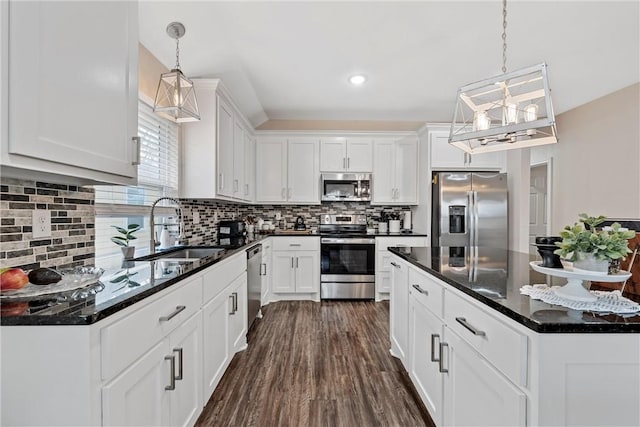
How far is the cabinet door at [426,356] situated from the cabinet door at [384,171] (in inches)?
103

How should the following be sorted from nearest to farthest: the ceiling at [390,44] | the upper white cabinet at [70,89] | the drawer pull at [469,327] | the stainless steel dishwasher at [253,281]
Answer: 1. the upper white cabinet at [70,89]
2. the drawer pull at [469,327]
3. the ceiling at [390,44]
4. the stainless steel dishwasher at [253,281]

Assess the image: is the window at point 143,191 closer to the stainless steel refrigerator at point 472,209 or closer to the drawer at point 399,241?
the drawer at point 399,241

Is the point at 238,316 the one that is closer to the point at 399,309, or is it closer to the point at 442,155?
the point at 399,309

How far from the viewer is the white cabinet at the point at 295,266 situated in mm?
4152

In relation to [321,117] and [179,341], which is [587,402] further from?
[321,117]

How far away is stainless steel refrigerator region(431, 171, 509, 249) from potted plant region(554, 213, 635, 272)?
3.02m

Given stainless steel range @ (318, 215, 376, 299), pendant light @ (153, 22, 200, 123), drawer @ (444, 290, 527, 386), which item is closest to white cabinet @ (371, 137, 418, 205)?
stainless steel range @ (318, 215, 376, 299)

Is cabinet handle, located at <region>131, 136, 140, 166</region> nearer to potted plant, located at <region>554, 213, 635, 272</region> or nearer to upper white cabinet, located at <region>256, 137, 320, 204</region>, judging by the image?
potted plant, located at <region>554, 213, 635, 272</region>

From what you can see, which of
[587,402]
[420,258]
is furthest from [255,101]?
[587,402]

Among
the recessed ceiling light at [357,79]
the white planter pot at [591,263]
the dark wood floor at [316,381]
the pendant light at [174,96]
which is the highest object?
the recessed ceiling light at [357,79]

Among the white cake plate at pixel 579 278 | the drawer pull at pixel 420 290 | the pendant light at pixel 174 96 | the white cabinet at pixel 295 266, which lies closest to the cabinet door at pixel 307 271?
the white cabinet at pixel 295 266

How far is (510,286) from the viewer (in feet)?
4.22

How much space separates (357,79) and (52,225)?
9.26 feet

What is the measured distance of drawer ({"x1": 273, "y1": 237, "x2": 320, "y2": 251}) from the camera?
415cm
